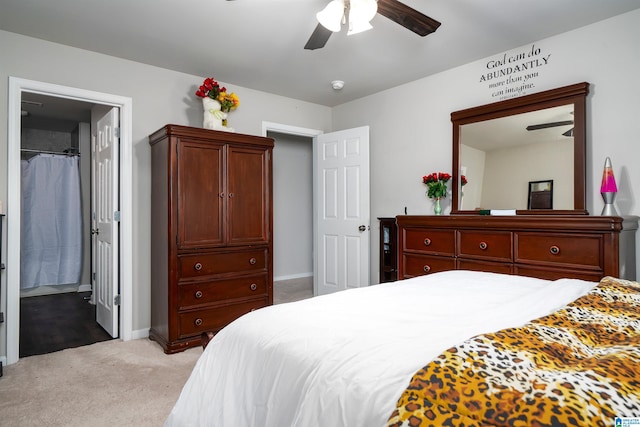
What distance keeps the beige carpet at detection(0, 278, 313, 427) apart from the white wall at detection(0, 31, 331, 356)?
39 cm

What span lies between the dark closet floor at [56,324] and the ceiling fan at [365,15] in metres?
3.20

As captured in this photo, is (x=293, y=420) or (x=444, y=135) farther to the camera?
(x=444, y=135)

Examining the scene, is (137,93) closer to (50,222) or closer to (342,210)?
(342,210)

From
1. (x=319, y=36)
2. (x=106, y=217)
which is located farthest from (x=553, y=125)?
(x=106, y=217)

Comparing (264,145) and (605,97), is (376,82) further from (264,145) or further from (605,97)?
(605,97)

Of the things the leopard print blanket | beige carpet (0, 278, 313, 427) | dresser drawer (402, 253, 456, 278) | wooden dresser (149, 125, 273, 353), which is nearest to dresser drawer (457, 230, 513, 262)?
dresser drawer (402, 253, 456, 278)

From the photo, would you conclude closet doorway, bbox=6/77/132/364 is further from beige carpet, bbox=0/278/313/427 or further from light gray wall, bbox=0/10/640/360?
beige carpet, bbox=0/278/313/427

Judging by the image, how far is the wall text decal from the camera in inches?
118

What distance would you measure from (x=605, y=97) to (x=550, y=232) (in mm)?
1112

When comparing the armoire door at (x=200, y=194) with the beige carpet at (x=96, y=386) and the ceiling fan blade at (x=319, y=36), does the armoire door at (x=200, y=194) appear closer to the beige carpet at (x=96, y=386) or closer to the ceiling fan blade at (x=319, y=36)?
the beige carpet at (x=96, y=386)

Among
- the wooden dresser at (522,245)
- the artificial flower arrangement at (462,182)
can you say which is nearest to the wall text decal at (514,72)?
the artificial flower arrangement at (462,182)

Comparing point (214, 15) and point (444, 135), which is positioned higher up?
point (214, 15)

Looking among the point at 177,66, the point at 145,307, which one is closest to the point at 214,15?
the point at 177,66

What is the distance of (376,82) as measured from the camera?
3926mm
